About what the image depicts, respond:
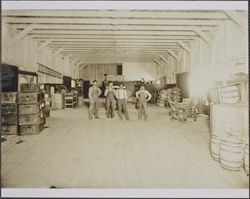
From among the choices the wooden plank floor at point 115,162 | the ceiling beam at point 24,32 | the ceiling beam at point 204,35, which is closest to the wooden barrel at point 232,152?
the wooden plank floor at point 115,162

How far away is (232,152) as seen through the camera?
14.4ft

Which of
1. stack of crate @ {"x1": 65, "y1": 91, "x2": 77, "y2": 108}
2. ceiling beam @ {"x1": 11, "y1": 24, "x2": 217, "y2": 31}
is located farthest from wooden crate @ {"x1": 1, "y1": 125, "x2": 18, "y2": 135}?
stack of crate @ {"x1": 65, "y1": 91, "x2": 77, "y2": 108}

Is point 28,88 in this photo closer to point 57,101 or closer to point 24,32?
point 24,32

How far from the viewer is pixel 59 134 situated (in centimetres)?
771

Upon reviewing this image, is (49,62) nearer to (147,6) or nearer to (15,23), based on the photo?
(15,23)

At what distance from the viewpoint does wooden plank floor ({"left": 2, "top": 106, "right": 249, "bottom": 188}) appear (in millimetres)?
4047

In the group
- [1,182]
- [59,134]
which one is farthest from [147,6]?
[59,134]

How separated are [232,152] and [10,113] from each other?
6.04 meters

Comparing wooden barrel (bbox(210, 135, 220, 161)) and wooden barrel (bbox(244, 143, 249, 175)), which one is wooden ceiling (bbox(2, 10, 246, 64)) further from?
wooden barrel (bbox(244, 143, 249, 175))

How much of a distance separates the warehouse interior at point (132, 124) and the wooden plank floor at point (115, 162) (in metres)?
0.02

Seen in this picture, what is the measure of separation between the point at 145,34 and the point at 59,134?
6601 millimetres

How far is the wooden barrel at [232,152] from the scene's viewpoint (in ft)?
14.3

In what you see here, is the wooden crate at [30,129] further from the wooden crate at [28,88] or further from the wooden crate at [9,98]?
the wooden crate at [28,88]

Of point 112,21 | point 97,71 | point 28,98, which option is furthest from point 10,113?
point 97,71
